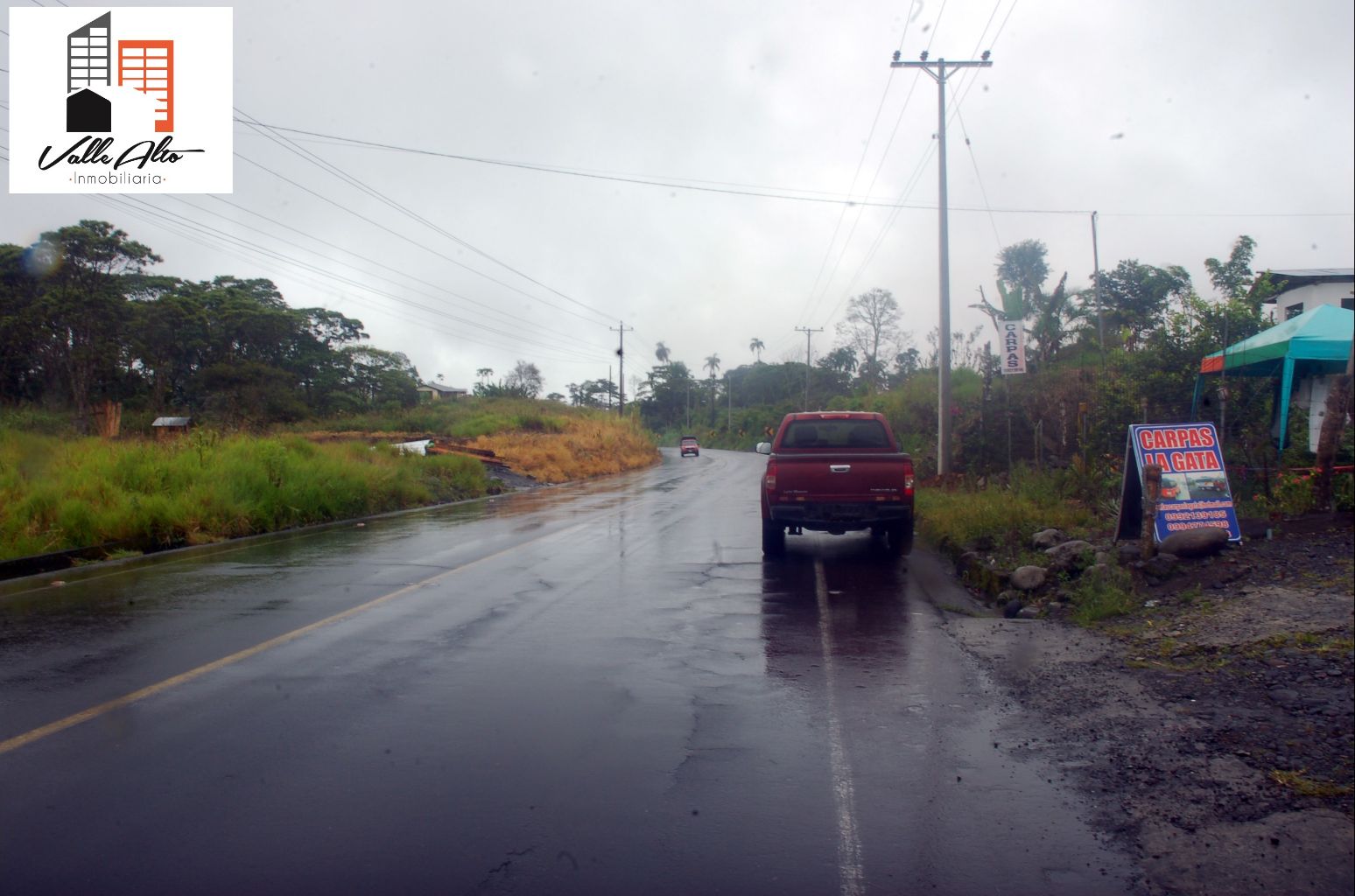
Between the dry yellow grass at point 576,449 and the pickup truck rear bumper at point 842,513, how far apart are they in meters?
24.5

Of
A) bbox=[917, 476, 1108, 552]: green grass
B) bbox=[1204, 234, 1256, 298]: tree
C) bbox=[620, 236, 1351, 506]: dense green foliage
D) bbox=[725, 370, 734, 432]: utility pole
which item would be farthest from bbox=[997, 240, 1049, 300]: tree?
bbox=[725, 370, 734, 432]: utility pole

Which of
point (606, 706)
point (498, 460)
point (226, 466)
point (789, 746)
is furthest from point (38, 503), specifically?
point (498, 460)

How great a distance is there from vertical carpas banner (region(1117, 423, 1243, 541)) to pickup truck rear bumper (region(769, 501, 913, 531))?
281 cm

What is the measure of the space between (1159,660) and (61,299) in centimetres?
4076

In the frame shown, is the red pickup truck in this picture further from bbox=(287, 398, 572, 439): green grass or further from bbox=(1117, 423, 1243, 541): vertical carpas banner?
bbox=(287, 398, 572, 439): green grass

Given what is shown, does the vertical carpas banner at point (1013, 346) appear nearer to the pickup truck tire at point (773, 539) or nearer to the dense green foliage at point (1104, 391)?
the dense green foliage at point (1104, 391)

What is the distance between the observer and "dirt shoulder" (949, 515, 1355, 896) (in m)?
3.96

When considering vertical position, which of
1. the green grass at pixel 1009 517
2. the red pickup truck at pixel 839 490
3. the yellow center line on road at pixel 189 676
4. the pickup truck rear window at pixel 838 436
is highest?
the pickup truck rear window at pixel 838 436

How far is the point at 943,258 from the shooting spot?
2059 centimetres

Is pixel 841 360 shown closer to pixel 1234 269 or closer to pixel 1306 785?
pixel 1234 269

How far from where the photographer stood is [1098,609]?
8367 millimetres

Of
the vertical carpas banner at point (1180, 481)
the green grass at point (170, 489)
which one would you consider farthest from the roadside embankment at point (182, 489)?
the vertical carpas banner at point (1180, 481)

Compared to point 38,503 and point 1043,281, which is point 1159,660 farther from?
point 1043,281

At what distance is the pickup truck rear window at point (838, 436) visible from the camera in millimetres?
13789
